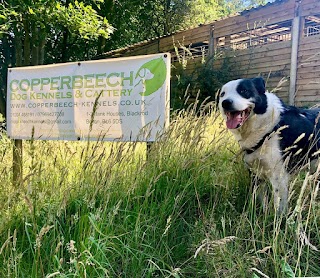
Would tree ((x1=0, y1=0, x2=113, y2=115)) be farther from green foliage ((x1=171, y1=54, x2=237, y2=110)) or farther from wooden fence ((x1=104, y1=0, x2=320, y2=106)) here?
green foliage ((x1=171, y1=54, x2=237, y2=110))

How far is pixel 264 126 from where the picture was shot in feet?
9.14

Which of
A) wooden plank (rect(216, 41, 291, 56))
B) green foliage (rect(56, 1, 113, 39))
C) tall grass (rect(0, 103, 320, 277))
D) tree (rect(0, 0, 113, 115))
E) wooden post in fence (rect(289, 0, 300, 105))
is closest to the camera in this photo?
tall grass (rect(0, 103, 320, 277))

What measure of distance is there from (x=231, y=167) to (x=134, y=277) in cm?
125

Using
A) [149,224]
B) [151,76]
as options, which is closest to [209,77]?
[151,76]

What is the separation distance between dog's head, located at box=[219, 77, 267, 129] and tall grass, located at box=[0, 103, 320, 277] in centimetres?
28

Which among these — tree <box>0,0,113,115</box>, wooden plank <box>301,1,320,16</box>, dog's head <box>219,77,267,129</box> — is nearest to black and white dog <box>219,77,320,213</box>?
dog's head <box>219,77,267,129</box>

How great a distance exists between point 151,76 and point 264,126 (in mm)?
1015

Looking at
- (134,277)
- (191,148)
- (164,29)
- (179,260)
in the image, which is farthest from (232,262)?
(164,29)

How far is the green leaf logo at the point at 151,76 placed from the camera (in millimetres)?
2848

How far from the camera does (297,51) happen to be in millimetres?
7973

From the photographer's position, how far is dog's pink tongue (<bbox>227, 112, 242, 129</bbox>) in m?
2.68

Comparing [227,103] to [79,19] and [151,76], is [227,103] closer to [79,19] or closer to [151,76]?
[151,76]

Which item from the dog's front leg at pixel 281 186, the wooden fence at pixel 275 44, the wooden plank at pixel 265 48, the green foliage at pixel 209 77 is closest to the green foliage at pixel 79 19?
the wooden fence at pixel 275 44

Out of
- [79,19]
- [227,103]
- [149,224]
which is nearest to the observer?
[149,224]
